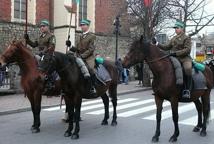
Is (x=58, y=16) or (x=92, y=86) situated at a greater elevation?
(x=58, y=16)

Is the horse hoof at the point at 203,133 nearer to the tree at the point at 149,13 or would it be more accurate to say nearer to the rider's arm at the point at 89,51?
the rider's arm at the point at 89,51

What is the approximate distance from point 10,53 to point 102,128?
3118mm

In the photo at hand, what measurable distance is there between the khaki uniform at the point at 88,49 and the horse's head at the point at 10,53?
5.06 ft

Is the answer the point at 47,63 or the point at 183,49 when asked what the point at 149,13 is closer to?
the point at 183,49

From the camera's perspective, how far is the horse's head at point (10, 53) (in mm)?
10117

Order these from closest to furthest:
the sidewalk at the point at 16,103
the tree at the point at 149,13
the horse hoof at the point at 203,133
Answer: the horse hoof at the point at 203,133 → the sidewalk at the point at 16,103 → the tree at the point at 149,13

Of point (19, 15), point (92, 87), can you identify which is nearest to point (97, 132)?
point (92, 87)

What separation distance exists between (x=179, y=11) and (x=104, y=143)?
21.3 metres

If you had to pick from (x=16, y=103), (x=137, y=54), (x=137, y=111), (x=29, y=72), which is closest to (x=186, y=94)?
(x=137, y=54)

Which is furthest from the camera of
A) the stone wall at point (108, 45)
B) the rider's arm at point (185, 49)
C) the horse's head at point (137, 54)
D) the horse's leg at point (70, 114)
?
the stone wall at point (108, 45)

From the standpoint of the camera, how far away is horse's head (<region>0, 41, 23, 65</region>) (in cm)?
1012

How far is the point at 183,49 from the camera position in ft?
31.0

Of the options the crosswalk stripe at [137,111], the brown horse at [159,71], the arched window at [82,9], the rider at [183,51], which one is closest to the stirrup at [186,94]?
the rider at [183,51]

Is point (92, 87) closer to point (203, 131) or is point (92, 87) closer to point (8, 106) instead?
point (203, 131)
